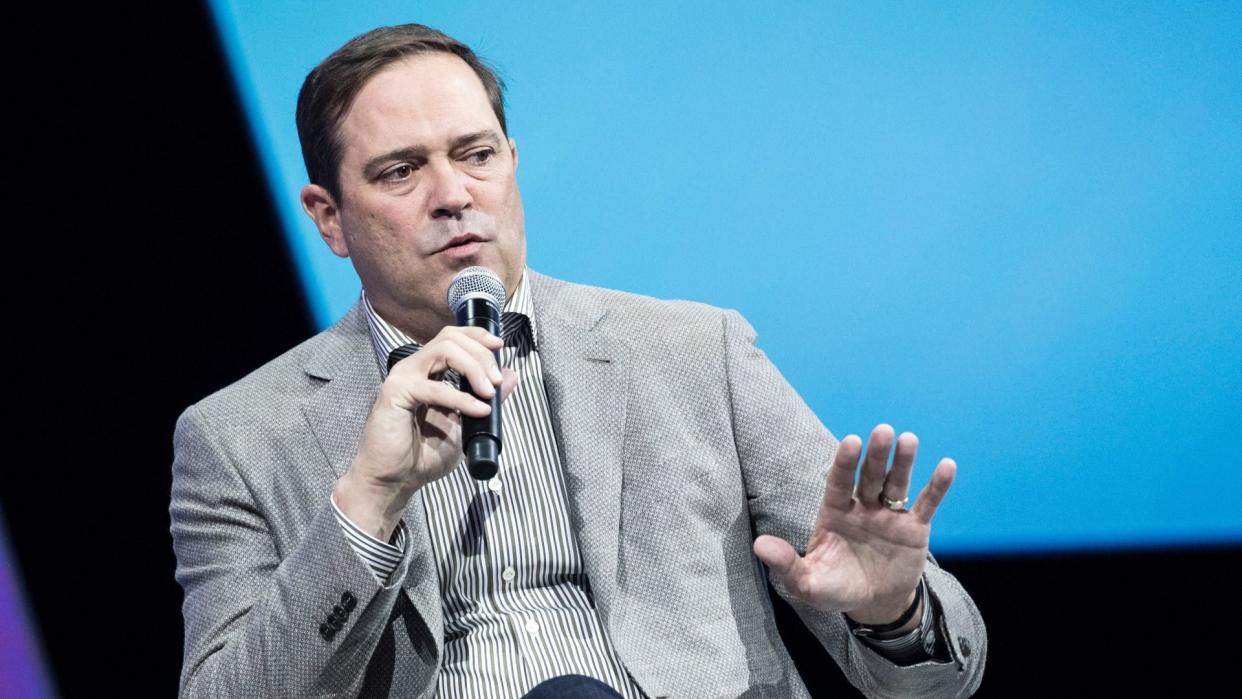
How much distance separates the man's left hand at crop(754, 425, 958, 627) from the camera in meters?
1.56

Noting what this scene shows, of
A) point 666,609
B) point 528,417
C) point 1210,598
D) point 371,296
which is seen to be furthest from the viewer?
point 1210,598

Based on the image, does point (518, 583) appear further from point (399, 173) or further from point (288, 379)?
point (399, 173)

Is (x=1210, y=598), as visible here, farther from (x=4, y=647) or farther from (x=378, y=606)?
(x=4, y=647)

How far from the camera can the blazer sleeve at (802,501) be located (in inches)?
68.8

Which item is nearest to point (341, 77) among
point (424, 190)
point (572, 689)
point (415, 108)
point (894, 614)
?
point (415, 108)

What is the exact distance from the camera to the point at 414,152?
205 cm

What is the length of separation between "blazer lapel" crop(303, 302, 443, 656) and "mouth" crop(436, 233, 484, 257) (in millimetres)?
250

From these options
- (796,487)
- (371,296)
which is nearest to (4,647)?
(371,296)

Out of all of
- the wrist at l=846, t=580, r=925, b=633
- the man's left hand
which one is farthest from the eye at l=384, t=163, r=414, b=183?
the wrist at l=846, t=580, r=925, b=633

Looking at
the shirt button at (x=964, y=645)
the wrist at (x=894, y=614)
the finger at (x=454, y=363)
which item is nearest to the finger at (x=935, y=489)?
the wrist at (x=894, y=614)

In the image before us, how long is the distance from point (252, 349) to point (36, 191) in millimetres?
636

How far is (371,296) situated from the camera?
2.16 meters

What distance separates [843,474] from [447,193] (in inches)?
33.3

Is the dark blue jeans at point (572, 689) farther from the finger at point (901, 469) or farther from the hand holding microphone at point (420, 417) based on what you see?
the finger at point (901, 469)
